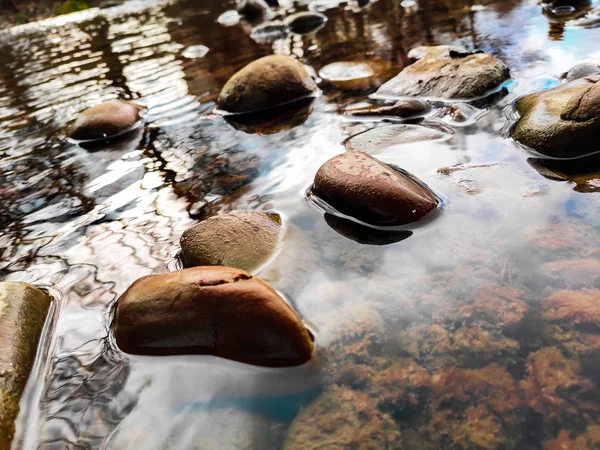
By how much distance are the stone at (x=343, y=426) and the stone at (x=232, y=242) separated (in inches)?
37.9

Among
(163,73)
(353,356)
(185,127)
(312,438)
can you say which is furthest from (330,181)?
(163,73)

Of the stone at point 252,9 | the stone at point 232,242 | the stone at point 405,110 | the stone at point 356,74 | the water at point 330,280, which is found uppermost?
the stone at point 232,242

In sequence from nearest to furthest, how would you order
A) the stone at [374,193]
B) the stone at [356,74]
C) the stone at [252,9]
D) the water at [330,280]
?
the water at [330,280] → the stone at [374,193] → the stone at [356,74] → the stone at [252,9]

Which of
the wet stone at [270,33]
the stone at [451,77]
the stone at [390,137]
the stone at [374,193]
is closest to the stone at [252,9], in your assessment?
the wet stone at [270,33]

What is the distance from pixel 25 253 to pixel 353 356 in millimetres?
2459

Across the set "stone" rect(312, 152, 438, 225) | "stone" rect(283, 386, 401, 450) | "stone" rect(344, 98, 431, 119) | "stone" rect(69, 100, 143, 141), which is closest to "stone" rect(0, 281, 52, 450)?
"stone" rect(283, 386, 401, 450)

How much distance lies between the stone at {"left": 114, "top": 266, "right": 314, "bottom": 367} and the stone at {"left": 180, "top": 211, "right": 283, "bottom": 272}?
378 mm

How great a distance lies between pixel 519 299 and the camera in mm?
2154

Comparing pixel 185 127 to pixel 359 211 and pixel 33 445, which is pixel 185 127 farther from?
pixel 33 445

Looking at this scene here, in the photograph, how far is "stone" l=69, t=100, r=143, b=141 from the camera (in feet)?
17.1

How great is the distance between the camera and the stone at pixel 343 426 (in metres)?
1.69

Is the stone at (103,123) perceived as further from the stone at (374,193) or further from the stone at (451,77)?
the stone at (374,193)

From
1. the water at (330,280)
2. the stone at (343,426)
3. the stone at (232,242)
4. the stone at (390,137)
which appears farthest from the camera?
the stone at (390,137)

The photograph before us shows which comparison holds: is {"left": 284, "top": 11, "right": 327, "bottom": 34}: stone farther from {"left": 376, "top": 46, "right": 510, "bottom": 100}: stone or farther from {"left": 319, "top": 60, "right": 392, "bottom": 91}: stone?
{"left": 376, "top": 46, "right": 510, "bottom": 100}: stone
